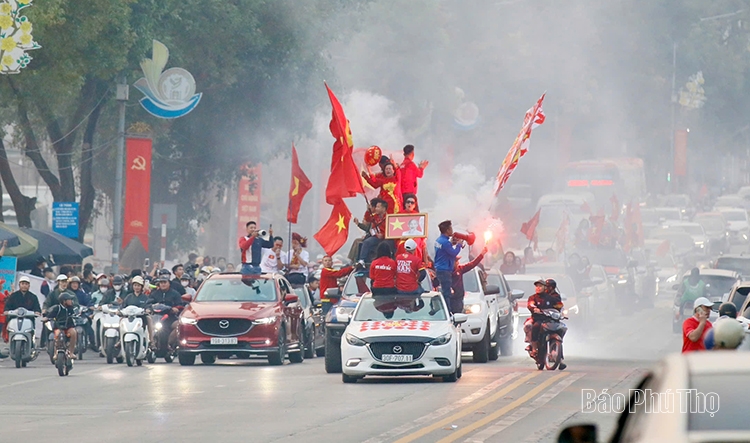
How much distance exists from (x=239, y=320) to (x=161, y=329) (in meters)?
2.40

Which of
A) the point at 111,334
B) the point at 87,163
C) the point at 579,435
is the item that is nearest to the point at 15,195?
the point at 87,163

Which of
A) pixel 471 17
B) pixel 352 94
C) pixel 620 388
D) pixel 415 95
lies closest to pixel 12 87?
pixel 620 388

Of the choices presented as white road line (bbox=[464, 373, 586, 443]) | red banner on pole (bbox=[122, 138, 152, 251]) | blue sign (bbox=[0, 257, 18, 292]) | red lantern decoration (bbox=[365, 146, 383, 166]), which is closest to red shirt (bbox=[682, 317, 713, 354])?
white road line (bbox=[464, 373, 586, 443])

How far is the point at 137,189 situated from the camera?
38.2 meters

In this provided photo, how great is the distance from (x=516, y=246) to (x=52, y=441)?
55.4m

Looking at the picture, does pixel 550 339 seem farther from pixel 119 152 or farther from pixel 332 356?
pixel 119 152

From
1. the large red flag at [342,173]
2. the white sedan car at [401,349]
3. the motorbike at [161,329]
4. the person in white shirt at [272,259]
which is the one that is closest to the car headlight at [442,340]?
the white sedan car at [401,349]

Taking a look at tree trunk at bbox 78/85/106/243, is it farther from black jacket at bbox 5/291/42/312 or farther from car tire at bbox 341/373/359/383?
car tire at bbox 341/373/359/383

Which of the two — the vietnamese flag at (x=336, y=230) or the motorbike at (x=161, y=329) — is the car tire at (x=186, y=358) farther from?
the vietnamese flag at (x=336, y=230)

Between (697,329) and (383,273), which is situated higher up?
(383,273)

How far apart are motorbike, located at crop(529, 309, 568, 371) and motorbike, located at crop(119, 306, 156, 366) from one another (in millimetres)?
6538

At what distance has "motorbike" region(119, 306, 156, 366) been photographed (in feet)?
83.2

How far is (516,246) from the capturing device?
226 feet

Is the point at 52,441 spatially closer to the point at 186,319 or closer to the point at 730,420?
the point at 730,420
